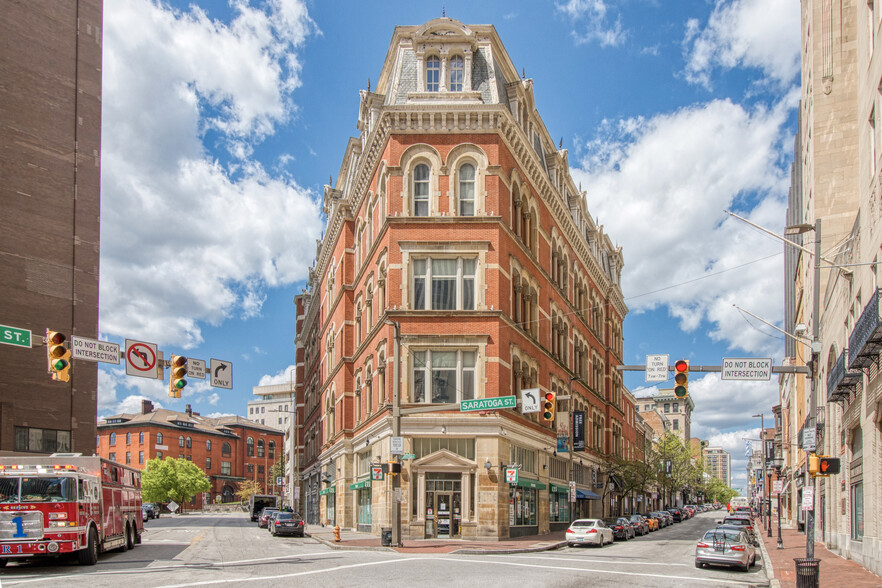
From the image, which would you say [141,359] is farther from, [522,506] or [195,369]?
[522,506]

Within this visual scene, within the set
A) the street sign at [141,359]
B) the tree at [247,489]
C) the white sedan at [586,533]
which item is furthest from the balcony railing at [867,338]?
the tree at [247,489]

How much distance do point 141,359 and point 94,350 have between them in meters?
1.37

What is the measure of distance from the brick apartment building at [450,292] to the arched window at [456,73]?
0.08 metres

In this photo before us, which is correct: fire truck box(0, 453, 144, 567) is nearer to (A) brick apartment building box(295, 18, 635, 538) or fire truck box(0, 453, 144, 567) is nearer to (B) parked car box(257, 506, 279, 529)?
(A) brick apartment building box(295, 18, 635, 538)

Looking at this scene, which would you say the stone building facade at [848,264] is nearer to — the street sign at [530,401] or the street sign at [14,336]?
the street sign at [530,401]

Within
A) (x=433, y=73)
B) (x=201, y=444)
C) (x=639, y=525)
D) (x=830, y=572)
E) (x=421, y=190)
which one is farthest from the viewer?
(x=201, y=444)

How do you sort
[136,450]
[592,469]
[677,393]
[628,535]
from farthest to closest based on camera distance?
[136,450] → [592,469] → [628,535] → [677,393]

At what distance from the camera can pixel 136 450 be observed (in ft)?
452

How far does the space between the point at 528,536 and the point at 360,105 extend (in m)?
29.0

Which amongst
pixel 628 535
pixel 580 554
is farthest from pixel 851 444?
pixel 628 535

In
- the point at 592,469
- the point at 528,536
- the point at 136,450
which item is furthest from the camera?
the point at 136,450

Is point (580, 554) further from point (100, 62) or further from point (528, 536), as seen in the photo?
point (100, 62)

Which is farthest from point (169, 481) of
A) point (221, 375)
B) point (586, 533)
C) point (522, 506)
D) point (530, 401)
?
point (221, 375)

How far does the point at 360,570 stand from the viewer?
23.3 meters
